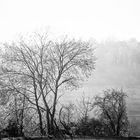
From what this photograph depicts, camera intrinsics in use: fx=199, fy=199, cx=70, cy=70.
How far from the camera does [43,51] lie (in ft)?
62.0

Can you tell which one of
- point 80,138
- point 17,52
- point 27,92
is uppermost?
point 17,52

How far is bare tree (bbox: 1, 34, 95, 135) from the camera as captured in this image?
17.6 m

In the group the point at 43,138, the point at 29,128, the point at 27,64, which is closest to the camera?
the point at 43,138

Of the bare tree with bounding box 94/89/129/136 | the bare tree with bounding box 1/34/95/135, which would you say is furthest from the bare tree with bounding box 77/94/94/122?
the bare tree with bounding box 1/34/95/135

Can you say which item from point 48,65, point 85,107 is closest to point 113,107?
point 85,107

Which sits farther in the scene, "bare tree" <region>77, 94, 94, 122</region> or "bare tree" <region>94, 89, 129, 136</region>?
"bare tree" <region>94, 89, 129, 136</region>

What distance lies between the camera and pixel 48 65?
60.0ft

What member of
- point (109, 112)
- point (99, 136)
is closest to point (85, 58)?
point (99, 136)

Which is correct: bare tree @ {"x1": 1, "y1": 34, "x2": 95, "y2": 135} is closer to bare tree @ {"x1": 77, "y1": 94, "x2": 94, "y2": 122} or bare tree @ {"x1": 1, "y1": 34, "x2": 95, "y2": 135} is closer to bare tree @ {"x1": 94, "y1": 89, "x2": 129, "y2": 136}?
bare tree @ {"x1": 77, "y1": 94, "x2": 94, "y2": 122}

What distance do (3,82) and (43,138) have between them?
6.60 metres

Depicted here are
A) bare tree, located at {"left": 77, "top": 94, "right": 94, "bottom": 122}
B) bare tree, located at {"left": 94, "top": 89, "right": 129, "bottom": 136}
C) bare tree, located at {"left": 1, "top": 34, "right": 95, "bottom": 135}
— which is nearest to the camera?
bare tree, located at {"left": 1, "top": 34, "right": 95, "bottom": 135}

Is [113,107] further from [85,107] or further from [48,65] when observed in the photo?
[48,65]

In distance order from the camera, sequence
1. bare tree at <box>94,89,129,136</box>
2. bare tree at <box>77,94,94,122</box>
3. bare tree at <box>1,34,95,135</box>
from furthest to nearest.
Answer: bare tree at <box>94,89,129,136</box> → bare tree at <box>77,94,94,122</box> → bare tree at <box>1,34,95,135</box>

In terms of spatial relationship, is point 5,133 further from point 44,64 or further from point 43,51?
point 43,51
